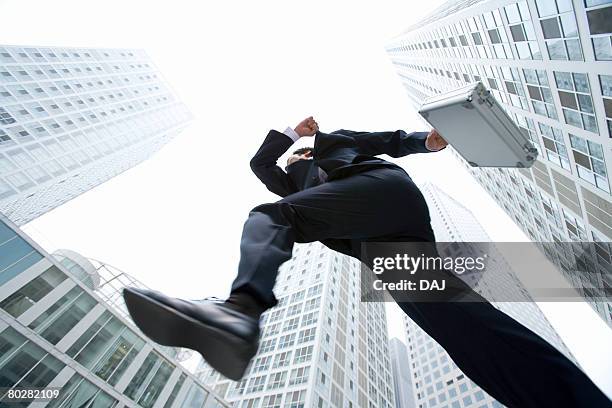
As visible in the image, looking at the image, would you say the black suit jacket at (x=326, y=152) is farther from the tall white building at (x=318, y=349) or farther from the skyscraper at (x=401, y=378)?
the skyscraper at (x=401, y=378)

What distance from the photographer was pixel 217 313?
1081 mm

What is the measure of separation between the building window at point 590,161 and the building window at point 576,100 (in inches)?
32.7

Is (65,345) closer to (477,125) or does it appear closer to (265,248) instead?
(265,248)

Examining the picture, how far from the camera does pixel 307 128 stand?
2.75 m

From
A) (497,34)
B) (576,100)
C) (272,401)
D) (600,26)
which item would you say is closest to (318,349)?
(272,401)

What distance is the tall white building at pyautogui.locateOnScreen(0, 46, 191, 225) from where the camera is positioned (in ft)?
138

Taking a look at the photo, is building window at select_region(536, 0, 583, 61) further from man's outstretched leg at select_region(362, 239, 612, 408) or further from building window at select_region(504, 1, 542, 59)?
man's outstretched leg at select_region(362, 239, 612, 408)

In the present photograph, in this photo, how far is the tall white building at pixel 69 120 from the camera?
4203cm

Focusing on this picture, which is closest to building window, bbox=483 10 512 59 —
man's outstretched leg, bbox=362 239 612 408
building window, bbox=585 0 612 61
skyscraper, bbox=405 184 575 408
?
building window, bbox=585 0 612 61

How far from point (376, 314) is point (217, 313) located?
211 ft

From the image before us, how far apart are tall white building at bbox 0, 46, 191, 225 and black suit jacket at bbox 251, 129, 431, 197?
177 ft

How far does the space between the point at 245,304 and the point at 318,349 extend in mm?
36541

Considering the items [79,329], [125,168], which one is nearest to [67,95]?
[125,168]

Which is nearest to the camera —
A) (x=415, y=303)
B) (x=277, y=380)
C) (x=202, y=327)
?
(x=202, y=327)
